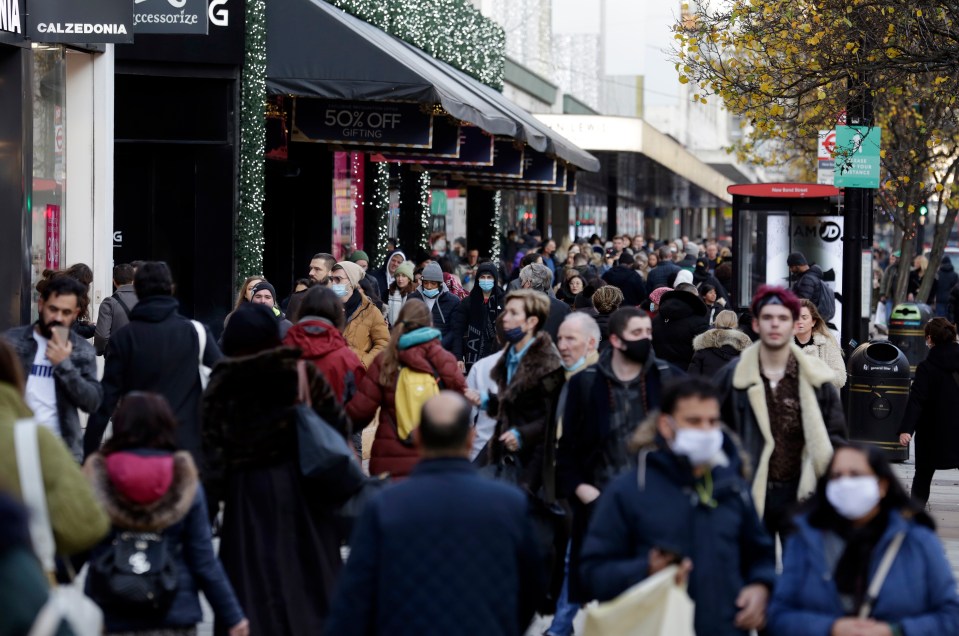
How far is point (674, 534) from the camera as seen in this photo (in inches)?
197

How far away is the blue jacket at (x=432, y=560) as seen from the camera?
187 inches

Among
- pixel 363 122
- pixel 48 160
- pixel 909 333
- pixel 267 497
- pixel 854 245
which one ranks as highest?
pixel 363 122

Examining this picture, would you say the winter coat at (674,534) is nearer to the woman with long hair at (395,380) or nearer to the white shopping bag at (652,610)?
the white shopping bag at (652,610)

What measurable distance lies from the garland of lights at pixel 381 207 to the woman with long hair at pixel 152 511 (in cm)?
1980

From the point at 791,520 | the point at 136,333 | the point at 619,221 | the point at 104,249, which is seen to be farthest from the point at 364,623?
the point at 619,221

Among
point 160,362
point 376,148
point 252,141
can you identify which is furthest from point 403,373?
point 376,148

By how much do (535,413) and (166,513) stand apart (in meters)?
2.71

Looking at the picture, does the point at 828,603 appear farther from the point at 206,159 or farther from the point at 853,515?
the point at 206,159

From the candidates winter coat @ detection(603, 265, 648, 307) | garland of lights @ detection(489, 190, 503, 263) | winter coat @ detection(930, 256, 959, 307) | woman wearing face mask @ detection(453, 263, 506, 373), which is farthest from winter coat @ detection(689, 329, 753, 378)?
garland of lights @ detection(489, 190, 503, 263)

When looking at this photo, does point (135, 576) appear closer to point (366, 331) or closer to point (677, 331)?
point (677, 331)

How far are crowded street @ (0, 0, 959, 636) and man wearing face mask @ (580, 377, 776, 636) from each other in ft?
0.04

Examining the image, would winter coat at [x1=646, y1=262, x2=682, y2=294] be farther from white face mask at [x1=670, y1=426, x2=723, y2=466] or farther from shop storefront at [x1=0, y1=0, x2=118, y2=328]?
white face mask at [x1=670, y1=426, x2=723, y2=466]

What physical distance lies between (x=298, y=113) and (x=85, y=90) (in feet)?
15.8

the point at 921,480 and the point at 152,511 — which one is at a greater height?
the point at 152,511
